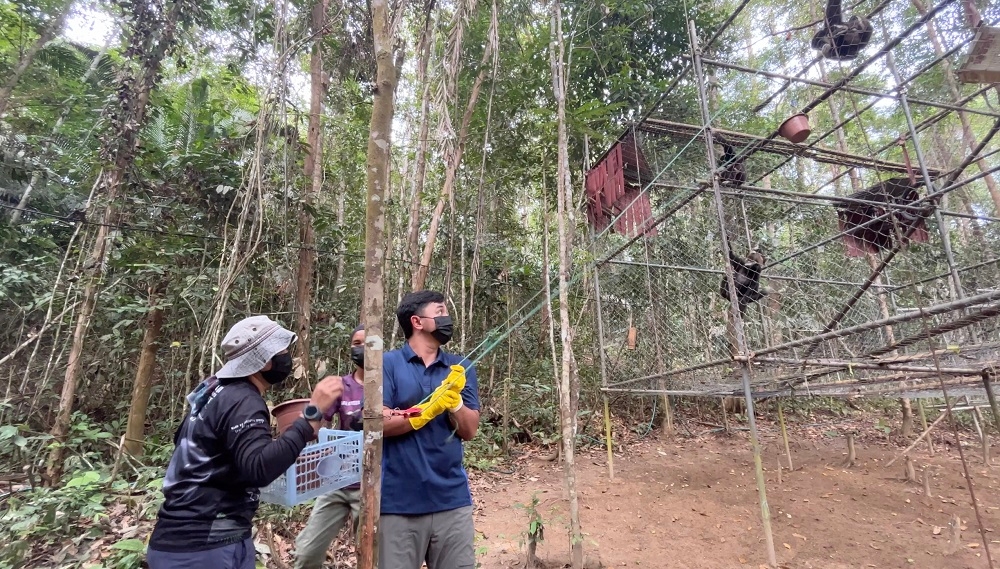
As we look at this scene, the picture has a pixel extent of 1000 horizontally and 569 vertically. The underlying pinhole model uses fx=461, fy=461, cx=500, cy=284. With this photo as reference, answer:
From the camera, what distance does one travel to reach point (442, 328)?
7.07ft

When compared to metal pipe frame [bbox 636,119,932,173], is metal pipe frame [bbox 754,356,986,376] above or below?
below

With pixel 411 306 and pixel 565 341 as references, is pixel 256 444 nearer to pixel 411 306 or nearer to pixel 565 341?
pixel 411 306

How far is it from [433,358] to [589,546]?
8.73 ft

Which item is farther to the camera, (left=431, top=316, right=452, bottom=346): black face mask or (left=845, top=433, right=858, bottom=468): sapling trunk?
(left=845, top=433, right=858, bottom=468): sapling trunk

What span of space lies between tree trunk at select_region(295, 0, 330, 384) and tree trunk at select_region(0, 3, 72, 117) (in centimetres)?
390

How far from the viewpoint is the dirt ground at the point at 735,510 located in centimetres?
366

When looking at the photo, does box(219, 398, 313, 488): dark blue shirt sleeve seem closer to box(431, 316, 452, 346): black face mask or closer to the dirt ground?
box(431, 316, 452, 346): black face mask

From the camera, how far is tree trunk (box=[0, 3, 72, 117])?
5688mm

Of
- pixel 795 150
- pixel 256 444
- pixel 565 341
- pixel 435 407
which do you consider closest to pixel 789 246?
pixel 795 150

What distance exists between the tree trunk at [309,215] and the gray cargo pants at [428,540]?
2.95 meters

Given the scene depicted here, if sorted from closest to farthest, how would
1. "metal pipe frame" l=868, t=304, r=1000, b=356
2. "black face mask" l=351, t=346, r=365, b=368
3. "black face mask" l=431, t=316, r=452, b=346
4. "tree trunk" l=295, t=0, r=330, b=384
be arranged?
"black face mask" l=431, t=316, r=452, b=346 < "metal pipe frame" l=868, t=304, r=1000, b=356 < "black face mask" l=351, t=346, r=365, b=368 < "tree trunk" l=295, t=0, r=330, b=384

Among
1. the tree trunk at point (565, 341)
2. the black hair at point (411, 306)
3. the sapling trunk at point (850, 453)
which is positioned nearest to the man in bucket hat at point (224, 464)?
the black hair at point (411, 306)

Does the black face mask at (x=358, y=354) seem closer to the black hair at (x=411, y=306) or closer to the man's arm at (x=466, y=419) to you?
the black hair at (x=411, y=306)

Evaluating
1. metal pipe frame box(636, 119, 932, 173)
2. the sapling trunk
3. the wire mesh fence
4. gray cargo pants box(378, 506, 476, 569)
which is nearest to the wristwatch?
gray cargo pants box(378, 506, 476, 569)
